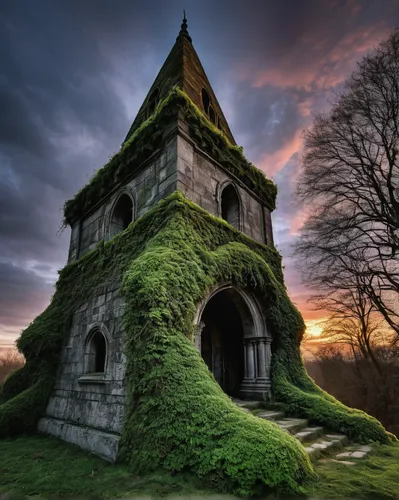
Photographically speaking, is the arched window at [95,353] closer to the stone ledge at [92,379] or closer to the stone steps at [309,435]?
the stone ledge at [92,379]

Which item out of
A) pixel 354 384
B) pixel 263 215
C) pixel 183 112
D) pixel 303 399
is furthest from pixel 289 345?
pixel 354 384

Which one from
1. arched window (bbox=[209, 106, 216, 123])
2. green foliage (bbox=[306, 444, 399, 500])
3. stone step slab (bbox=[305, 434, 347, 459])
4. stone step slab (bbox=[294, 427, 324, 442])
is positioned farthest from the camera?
arched window (bbox=[209, 106, 216, 123])

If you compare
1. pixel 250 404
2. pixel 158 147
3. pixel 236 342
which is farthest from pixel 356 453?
pixel 158 147

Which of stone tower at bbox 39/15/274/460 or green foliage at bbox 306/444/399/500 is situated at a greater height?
stone tower at bbox 39/15/274/460

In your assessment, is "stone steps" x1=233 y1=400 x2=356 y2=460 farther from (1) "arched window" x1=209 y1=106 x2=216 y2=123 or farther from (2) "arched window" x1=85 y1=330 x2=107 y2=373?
(1) "arched window" x1=209 y1=106 x2=216 y2=123

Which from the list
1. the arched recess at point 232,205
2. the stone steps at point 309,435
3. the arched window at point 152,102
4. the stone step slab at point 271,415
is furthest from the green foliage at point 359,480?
the arched window at point 152,102

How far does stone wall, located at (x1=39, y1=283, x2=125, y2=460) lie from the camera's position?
17.8 ft

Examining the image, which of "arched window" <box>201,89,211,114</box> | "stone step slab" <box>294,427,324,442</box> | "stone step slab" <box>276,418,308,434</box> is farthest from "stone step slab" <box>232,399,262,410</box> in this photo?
"arched window" <box>201,89,211,114</box>

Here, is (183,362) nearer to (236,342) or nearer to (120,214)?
(236,342)

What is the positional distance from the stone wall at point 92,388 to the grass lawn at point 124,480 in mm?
477

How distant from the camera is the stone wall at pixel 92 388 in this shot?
5.42 m

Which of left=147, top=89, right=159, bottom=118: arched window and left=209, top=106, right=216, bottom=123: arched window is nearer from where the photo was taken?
left=147, top=89, right=159, bottom=118: arched window

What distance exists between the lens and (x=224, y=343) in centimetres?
866

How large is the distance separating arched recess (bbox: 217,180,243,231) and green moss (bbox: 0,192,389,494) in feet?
2.96
